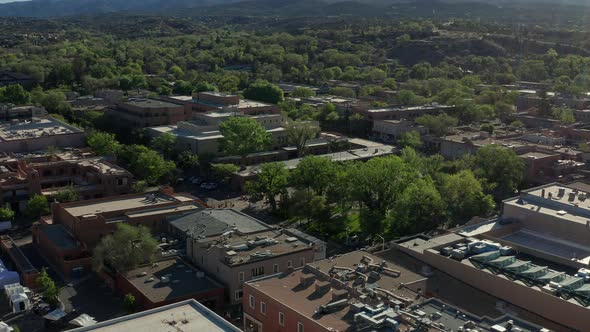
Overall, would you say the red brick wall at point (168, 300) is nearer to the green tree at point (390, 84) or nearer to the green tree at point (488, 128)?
the green tree at point (488, 128)

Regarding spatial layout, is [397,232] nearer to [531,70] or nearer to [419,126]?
[419,126]

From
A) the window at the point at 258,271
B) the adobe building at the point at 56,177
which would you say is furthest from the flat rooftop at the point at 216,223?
the adobe building at the point at 56,177

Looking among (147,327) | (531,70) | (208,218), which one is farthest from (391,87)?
(147,327)

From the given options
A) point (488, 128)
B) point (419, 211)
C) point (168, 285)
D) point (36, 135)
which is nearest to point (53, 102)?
point (36, 135)

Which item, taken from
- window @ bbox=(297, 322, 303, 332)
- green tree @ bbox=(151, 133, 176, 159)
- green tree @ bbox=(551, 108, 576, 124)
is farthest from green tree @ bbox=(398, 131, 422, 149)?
window @ bbox=(297, 322, 303, 332)

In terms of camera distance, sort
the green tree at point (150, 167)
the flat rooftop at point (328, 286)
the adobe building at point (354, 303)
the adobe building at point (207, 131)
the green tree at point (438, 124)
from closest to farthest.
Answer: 1. the adobe building at point (354, 303)
2. the flat rooftop at point (328, 286)
3. the green tree at point (150, 167)
4. the adobe building at point (207, 131)
5. the green tree at point (438, 124)

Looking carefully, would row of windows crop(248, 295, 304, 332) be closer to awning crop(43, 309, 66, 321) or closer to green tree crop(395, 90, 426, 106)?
awning crop(43, 309, 66, 321)

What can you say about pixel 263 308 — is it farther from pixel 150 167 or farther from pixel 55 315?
pixel 150 167
